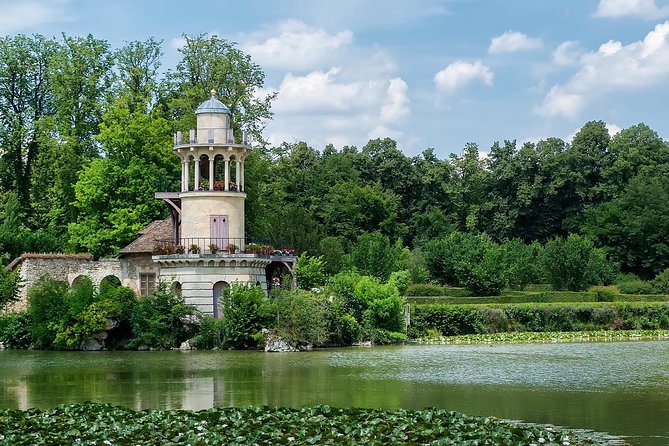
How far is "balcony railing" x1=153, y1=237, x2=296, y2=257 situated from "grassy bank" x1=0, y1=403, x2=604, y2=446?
2293 centimetres

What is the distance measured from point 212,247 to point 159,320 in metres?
3.70

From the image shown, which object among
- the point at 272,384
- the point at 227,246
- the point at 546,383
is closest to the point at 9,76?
the point at 227,246

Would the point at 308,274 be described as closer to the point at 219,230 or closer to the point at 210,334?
the point at 219,230

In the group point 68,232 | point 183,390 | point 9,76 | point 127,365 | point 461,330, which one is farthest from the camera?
point 9,76

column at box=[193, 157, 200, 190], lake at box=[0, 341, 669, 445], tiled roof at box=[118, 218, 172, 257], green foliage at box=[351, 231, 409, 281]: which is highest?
column at box=[193, 157, 200, 190]

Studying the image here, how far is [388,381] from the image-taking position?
3053 centimetres

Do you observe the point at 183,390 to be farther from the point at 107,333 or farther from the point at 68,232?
the point at 68,232

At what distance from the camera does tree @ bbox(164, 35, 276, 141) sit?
5741cm

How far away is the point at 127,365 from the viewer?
36531 mm

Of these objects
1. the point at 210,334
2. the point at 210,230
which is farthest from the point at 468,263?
the point at 210,334

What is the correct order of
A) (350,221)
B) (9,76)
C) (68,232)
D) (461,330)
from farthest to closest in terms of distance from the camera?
(350,221), (9,76), (68,232), (461,330)

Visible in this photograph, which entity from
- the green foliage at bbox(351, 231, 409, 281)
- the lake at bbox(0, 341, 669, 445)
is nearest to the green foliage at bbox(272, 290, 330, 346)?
the lake at bbox(0, 341, 669, 445)

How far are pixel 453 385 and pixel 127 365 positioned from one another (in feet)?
39.0

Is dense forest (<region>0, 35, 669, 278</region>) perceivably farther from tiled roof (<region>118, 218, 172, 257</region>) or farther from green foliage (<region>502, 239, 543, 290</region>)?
green foliage (<region>502, 239, 543, 290</region>)
